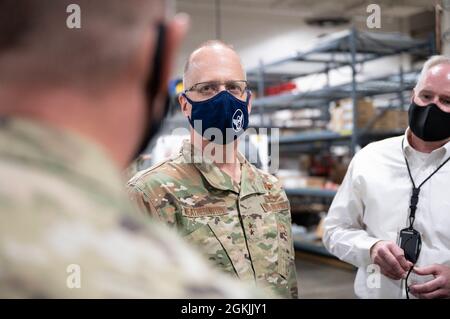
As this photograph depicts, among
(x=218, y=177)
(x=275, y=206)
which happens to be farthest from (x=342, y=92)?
(x=218, y=177)

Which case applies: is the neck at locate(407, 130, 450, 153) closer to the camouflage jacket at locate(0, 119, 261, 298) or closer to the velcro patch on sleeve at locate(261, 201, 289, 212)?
the velcro patch on sleeve at locate(261, 201, 289, 212)

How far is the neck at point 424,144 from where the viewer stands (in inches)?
59.4

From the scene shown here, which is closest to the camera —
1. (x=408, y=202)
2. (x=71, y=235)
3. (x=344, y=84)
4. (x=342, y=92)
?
(x=71, y=235)

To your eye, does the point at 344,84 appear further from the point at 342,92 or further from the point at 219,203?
the point at 219,203

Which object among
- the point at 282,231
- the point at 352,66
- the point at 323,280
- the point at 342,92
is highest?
the point at 352,66

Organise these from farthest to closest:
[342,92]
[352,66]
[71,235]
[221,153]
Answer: [342,92], [352,66], [221,153], [71,235]

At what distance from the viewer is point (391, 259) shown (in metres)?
1.39

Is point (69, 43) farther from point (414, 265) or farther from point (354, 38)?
point (354, 38)

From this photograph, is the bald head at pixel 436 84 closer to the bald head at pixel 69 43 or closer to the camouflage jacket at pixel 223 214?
the camouflage jacket at pixel 223 214

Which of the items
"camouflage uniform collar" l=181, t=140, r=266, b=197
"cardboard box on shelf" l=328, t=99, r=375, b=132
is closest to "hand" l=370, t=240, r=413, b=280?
"camouflage uniform collar" l=181, t=140, r=266, b=197

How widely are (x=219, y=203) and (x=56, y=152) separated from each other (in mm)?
817

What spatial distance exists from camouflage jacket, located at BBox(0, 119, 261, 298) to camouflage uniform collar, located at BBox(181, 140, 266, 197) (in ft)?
2.58

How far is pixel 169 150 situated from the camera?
2.55m

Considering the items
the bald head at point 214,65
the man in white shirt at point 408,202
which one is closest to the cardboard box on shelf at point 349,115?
the man in white shirt at point 408,202
